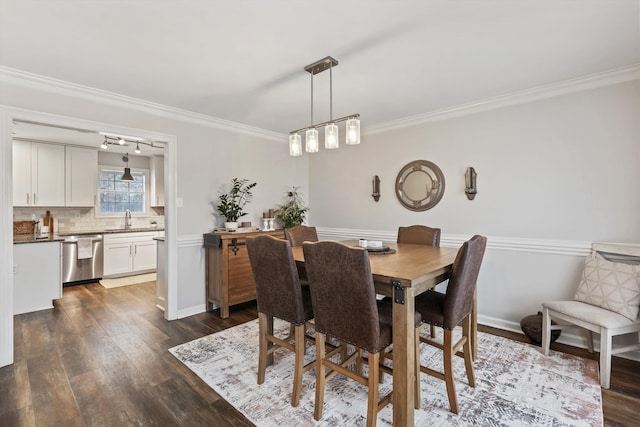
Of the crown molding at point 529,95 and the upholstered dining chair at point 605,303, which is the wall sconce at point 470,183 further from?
the upholstered dining chair at point 605,303

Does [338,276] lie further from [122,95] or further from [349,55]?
[122,95]

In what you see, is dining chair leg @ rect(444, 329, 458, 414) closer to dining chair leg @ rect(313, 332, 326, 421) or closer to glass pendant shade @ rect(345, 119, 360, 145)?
dining chair leg @ rect(313, 332, 326, 421)

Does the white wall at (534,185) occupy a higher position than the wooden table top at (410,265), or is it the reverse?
the white wall at (534,185)

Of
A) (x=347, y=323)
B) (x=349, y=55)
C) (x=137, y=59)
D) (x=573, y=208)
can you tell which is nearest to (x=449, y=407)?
(x=347, y=323)

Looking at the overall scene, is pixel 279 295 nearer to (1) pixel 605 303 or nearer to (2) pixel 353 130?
(2) pixel 353 130

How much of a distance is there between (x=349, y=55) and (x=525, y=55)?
52.3 inches

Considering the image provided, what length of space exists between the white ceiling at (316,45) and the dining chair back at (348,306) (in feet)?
4.55

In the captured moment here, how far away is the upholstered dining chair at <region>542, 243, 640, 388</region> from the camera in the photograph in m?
2.17

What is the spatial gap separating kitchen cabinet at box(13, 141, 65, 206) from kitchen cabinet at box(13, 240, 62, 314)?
1.41 meters

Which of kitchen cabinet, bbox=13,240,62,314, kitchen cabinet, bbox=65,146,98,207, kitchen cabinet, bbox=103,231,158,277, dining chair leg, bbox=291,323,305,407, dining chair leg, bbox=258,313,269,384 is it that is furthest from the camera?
kitchen cabinet, bbox=103,231,158,277

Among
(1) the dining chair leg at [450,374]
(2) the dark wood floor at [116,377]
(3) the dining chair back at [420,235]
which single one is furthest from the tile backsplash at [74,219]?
(1) the dining chair leg at [450,374]

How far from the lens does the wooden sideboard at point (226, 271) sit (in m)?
3.54

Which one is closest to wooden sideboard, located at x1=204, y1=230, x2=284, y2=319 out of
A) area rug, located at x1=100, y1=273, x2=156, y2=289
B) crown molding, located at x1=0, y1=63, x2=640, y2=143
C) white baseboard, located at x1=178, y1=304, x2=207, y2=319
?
white baseboard, located at x1=178, y1=304, x2=207, y2=319

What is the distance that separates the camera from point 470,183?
333 cm
